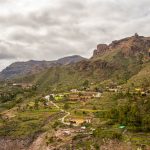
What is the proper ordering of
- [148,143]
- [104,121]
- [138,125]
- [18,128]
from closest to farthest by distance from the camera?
1. [148,143]
2. [138,125]
3. [104,121]
4. [18,128]

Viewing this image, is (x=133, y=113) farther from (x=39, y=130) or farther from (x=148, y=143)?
(x=39, y=130)

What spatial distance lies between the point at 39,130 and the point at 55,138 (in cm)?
2176

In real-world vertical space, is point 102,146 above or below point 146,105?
below

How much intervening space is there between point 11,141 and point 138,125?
5962cm

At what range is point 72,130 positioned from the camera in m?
162

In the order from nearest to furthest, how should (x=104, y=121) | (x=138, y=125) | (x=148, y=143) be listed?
(x=148, y=143)
(x=138, y=125)
(x=104, y=121)

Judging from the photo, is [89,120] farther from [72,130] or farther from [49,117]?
[49,117]

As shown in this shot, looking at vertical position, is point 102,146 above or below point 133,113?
below

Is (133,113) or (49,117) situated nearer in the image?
(133,113)

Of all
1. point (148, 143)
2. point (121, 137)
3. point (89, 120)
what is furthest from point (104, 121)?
point (148, 143)

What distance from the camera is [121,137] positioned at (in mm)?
144250

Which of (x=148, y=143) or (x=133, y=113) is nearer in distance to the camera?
(x=148, y=143)

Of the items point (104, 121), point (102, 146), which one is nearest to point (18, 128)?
point (104, 121)

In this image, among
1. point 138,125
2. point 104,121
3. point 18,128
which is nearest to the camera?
point 138,125
